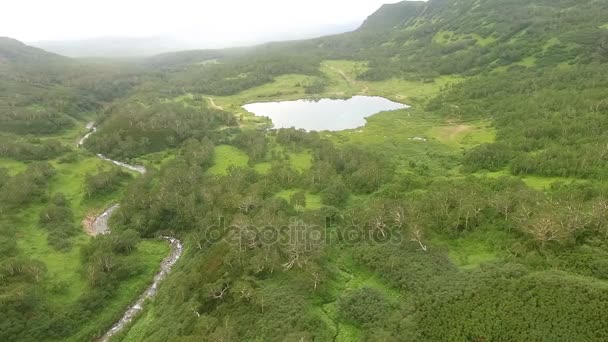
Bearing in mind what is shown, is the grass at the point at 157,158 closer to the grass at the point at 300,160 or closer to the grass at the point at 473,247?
the grass at the point at 300,160

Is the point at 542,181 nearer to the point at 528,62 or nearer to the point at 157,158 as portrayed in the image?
the point at 157,158

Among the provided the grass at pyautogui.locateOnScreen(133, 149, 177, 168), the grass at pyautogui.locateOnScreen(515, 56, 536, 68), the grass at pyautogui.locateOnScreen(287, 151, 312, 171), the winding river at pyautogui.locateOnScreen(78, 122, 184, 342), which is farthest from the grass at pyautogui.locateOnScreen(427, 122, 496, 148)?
the grass at pyautogui.locateOnScreen(133, 149, 177, 168)

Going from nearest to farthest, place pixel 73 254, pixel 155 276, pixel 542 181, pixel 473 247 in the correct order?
pixel 473 247, pixel 542 181, pixel 155 276, pixel 73 254

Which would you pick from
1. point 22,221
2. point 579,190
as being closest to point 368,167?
point 579,190

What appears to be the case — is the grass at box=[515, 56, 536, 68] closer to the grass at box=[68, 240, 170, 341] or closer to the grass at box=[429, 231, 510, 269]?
the grass at box=[429, 231, 510, 269]

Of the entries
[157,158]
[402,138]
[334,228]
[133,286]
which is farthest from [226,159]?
[334,228]

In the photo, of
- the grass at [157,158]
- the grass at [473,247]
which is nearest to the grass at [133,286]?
the grass at [157,158]

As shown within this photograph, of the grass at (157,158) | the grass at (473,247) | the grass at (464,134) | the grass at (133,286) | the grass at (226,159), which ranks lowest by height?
the grass at (133,286)
